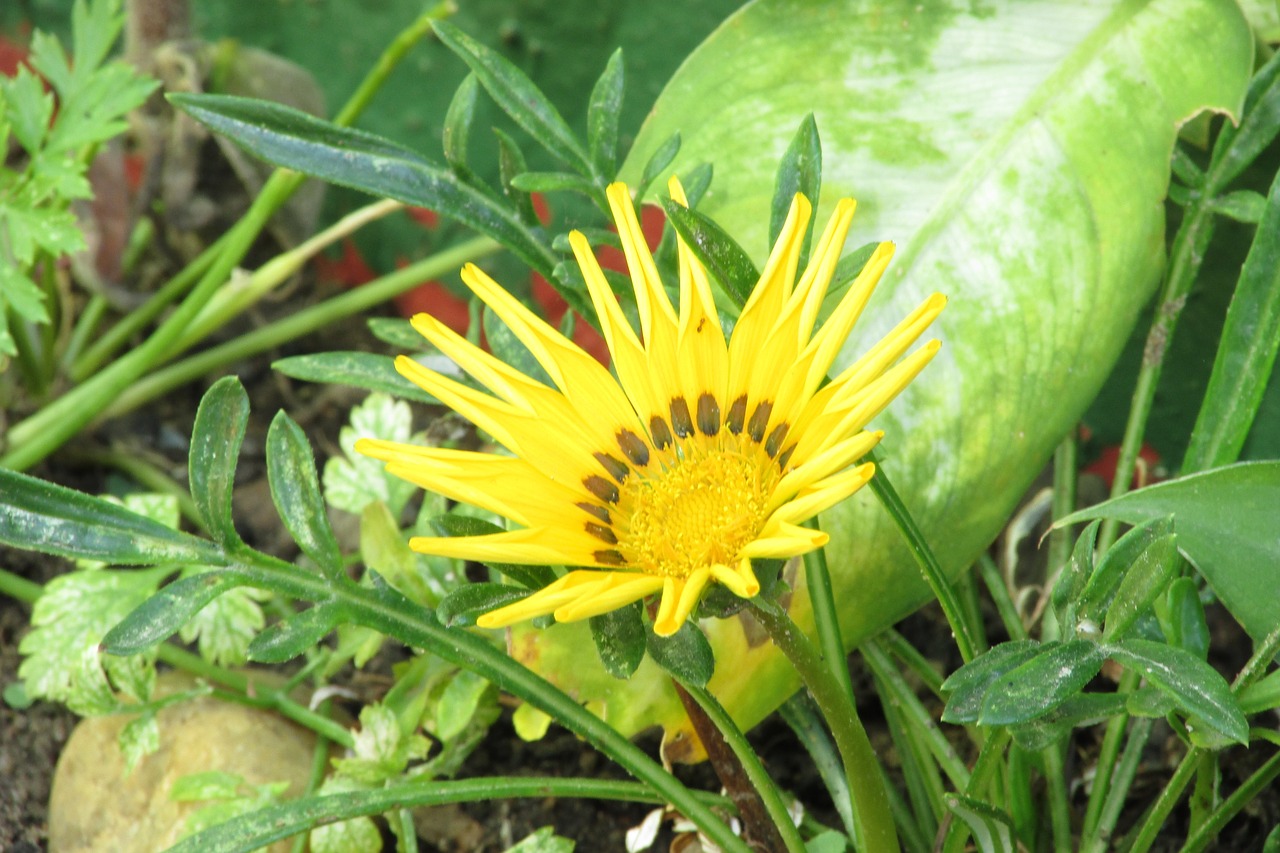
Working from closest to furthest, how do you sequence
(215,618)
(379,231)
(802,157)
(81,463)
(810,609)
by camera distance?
(802,157) < (810,609) < (215,618) < (81,463) < (379,231)

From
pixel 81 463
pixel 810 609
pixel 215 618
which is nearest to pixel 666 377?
pixel 810 609

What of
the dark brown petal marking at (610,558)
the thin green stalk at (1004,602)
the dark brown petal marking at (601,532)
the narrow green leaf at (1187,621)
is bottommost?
the thin green stalk at (1004,602)

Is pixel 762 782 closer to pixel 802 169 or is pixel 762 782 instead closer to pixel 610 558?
pixel 610 558

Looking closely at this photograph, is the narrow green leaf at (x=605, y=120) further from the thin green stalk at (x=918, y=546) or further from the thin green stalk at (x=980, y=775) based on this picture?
the thin green stalk at (x=980, y=775)

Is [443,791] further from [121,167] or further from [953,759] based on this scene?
[121,167]

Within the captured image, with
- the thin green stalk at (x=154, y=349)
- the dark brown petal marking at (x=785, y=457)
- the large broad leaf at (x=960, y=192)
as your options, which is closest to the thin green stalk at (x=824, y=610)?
the large broad leaf at (x=960, y=192)

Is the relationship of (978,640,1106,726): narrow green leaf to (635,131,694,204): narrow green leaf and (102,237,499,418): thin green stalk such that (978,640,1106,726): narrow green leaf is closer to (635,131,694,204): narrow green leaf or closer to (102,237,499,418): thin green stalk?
(635,131,694,204): narrow green leaf
